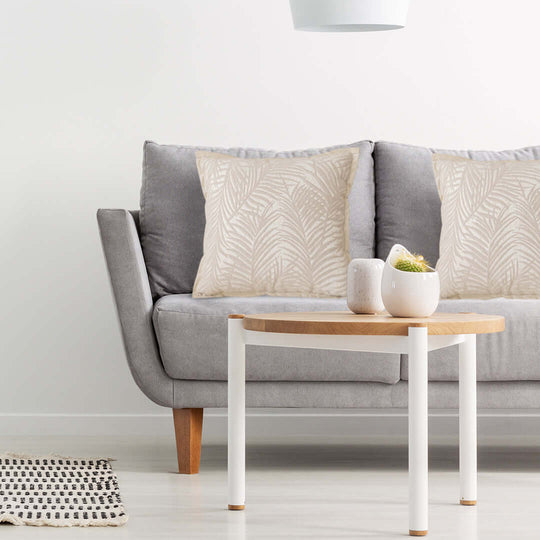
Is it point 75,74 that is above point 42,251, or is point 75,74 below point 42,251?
above

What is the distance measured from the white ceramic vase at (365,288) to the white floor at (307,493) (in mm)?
485

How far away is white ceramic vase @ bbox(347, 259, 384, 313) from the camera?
2.27 meters

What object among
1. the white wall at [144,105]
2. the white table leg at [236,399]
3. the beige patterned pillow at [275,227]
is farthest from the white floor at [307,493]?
the beige patterned pillow at [275,227]

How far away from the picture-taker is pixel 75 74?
3674 mm

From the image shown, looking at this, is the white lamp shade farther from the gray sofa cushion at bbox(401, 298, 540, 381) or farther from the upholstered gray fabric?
the upholstered gray fabric

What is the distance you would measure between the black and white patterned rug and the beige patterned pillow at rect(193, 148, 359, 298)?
Result: 2.09 feet

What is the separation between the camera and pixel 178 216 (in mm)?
3184

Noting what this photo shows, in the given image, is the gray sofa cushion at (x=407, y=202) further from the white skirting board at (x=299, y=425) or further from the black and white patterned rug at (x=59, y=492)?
the black and white patterned rug at (x=59, y=492)

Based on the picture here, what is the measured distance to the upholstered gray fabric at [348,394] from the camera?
2.74m

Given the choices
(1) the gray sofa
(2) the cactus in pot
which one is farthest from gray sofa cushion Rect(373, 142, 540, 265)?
(2) the cactus in pot

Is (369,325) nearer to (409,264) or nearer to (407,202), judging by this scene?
(409,264)

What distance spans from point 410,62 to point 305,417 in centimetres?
142

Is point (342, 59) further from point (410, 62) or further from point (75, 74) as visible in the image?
point (75, 74)

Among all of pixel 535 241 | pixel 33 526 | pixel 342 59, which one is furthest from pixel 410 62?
pixel 33 526
